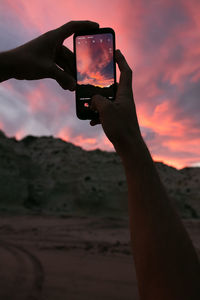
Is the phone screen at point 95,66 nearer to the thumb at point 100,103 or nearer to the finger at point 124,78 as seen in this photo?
the finger at point 124,78

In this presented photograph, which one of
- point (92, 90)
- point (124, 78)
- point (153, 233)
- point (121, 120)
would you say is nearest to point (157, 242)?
point (153, 233)

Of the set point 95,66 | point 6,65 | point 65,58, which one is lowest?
point 6,65

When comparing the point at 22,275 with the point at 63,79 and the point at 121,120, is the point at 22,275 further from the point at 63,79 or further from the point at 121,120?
the point at 121,120

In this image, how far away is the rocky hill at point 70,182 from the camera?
13.2 metres

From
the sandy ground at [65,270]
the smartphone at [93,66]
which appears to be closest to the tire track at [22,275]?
the sandy ground at [65,270]

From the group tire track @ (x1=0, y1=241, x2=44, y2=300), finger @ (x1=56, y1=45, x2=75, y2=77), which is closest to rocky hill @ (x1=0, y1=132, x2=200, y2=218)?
tire track @ (x1=0, y1=241, x2=44, y2=300)

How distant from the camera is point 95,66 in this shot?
6.63 feet

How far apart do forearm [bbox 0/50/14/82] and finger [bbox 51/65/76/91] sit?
368 mm

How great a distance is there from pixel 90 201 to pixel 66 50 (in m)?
11.8

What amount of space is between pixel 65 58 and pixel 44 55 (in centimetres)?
33

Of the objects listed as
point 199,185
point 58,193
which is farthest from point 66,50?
point 199,185

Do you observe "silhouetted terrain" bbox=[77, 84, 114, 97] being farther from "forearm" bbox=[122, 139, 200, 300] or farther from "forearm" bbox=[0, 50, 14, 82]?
"forearm" bbox=[122, 139, 200, 300]

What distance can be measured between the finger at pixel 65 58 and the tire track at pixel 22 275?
253cm

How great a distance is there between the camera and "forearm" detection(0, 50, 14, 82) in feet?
5.73
